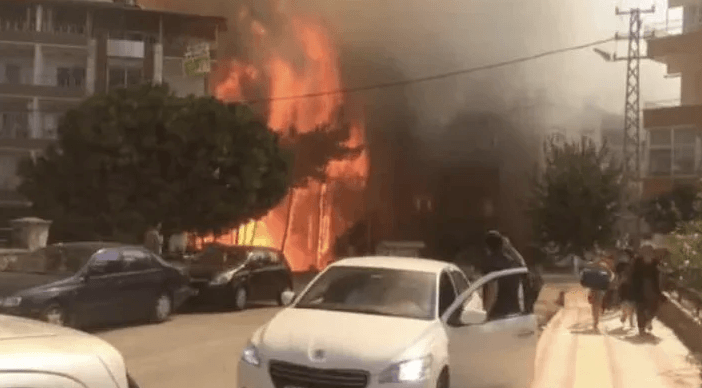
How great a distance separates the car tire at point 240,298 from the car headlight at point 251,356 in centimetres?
1399

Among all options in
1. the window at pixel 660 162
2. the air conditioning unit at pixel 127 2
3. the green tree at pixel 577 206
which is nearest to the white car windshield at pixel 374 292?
the green tree at pixel 577 206

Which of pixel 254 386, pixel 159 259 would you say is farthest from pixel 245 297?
pixel 254 386

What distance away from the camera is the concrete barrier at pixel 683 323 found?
16.7 m

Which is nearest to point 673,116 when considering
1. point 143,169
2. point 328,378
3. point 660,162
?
point 660,162

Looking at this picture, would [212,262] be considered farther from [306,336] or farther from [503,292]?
[306,336]

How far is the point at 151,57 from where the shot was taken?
56625 millimetres

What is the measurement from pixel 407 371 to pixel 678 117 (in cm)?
4976

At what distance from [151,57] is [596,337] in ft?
138

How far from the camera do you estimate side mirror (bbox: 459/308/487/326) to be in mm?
8883

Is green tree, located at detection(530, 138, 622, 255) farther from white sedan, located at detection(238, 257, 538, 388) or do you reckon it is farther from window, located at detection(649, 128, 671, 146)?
white sedan, located at detection(238, 257, 538, 388)

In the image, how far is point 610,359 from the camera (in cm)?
1524

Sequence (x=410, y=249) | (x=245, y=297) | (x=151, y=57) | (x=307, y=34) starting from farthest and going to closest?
1. (x=307, y=34)
2. (x=151, y=57)
3. (x=410, y=249)
4. (x=245, y=297)

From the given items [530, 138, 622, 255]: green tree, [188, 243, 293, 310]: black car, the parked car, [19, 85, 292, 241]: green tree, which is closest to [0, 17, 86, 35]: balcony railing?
[19, 85, 292, 241]: green tree

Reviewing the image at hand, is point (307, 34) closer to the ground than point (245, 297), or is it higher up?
higher up
